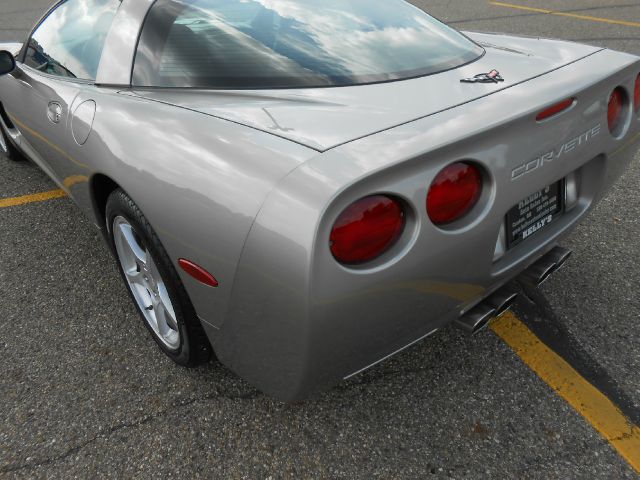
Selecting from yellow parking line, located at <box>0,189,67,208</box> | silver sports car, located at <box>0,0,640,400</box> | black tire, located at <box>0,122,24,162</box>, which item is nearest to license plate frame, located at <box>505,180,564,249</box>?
silver sports car, located at <box>0,0,640,400</box>

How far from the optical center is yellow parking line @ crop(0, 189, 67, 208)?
3.63m

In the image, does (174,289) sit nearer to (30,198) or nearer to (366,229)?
(366,229)

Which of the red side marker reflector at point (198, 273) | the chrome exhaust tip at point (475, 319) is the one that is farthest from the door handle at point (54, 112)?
the chrome exhaust tip at point (475, 319)

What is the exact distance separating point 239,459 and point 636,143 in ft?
6.39

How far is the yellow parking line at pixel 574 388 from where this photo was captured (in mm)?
1780

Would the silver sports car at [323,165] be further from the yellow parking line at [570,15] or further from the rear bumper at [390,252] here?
the yellow parking line at [570,15]

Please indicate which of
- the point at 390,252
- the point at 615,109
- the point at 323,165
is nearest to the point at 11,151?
the point at 323,165

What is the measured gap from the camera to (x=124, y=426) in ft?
6.46

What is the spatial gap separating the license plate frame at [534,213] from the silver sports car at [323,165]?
0.01 meters

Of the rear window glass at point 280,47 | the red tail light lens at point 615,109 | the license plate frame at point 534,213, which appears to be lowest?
the license plate frame at point 534,213

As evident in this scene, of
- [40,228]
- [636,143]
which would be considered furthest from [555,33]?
[40,228]

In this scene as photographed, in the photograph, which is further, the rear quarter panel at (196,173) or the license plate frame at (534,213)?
the license plate frame at (534,213)

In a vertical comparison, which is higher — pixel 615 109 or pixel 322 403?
pixel 615 109

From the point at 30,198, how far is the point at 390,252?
3.20 m
